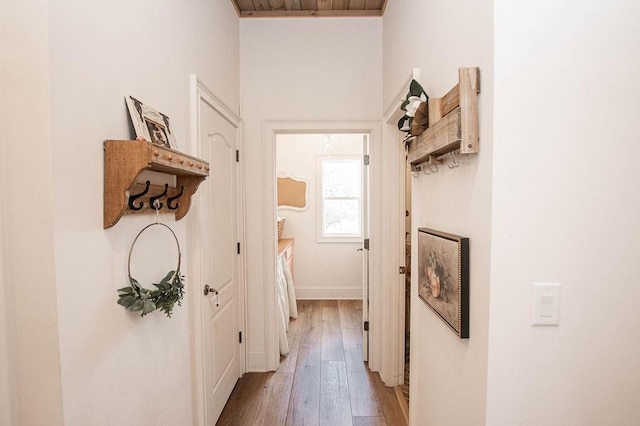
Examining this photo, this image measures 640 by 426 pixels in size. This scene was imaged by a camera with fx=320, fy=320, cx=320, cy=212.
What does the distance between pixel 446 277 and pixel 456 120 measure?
576 mm

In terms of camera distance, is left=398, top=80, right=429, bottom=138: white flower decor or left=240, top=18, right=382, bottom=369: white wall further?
left=240, top=18, right=382, bottom=369: white wall

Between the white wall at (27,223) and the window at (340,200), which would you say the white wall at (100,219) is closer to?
the white wall at (27,223)

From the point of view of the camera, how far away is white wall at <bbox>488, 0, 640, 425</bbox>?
0.93 meters

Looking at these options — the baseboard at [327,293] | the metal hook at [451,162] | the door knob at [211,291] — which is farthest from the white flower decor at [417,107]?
the baseboard at [327,293]

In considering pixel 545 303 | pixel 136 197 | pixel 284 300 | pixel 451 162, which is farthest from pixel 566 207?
pixel 284 300

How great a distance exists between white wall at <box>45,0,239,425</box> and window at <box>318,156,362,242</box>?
330cm

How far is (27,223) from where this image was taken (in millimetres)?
804

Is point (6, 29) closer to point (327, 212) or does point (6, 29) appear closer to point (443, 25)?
point (443, 25)

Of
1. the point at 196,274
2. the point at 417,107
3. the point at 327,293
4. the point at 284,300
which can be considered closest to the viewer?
the point at 417,107

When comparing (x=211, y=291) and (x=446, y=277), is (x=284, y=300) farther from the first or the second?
(x=446, y=277)

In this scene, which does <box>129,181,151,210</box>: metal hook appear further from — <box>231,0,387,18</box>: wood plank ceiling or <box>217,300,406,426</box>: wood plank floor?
<box>231,0,387,18</box>: wood plank ceiling

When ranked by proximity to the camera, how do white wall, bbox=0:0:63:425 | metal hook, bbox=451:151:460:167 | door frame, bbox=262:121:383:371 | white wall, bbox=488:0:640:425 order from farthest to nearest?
door frame, bbox=262:121:383:371 → metal hook, bbox=451:151:460:167 → white wall, bbox=488:0:640:425 → white wall, bbox=0:0:63:425

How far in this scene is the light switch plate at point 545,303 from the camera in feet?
3.13

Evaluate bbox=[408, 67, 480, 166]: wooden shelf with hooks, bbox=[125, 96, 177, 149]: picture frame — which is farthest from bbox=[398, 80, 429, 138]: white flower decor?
bbox=[125, 96, 177, 149]: picture frame
